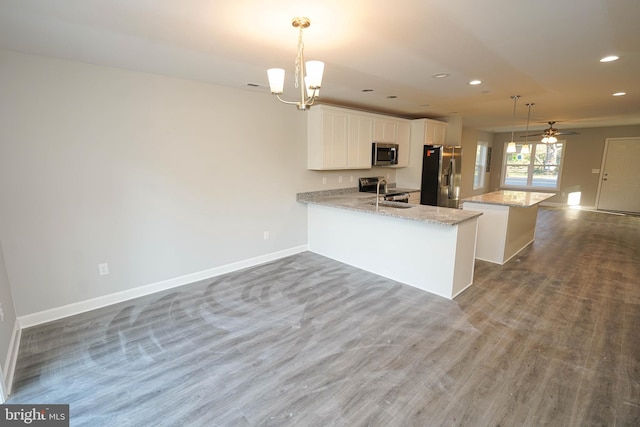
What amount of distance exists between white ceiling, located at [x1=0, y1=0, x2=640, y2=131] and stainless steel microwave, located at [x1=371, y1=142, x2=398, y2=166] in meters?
1.82

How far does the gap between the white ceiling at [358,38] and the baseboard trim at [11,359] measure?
2288mm

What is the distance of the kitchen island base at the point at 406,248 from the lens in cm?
321

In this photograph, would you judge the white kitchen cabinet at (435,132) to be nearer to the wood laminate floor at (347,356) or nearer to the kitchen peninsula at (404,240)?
the kitchen peninsula at (404,240)

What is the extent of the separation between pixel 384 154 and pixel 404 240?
2.37 meters

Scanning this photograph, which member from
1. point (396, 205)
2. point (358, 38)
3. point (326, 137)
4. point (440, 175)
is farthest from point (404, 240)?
point (440, 175)

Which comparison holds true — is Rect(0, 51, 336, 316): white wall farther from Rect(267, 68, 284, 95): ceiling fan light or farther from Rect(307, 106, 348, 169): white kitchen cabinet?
A: Rect(267, 68, 284, 95): ceiling fan light

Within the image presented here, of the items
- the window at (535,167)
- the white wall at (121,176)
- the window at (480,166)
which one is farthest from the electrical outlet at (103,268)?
the window at (535,167)

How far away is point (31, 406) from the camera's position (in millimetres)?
1841

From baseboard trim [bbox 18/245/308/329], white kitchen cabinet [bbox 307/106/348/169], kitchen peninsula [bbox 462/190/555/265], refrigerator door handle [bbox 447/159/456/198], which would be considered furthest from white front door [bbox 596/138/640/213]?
baseboard trim [bbox 18/245/308/329]

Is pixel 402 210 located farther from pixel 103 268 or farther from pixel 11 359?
pixel 11 359

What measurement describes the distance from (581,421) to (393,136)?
15.6ft

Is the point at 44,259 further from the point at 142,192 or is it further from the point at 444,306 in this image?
the point at 444,306

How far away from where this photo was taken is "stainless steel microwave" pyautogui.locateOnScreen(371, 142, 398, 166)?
529cm

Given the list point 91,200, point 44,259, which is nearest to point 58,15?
point 91,200
